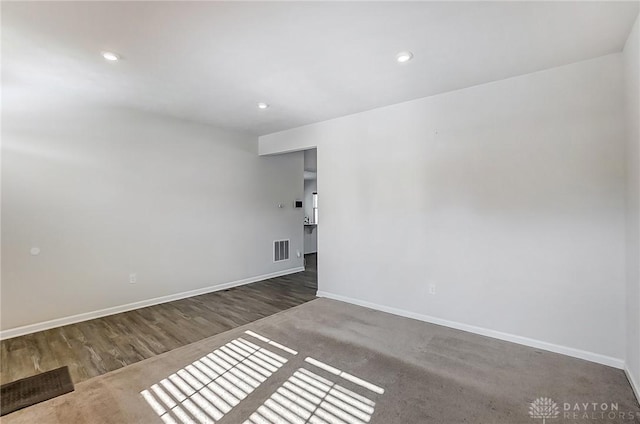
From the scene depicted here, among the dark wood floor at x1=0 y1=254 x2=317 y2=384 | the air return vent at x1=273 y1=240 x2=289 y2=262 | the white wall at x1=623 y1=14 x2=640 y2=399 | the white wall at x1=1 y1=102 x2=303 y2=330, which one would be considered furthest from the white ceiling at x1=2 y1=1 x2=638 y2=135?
the air return vent at x1=273 y1=240 x2=289 y2=262

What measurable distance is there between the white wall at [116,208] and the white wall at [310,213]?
3131mm

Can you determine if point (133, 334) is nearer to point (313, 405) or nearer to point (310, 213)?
point (313, 405)

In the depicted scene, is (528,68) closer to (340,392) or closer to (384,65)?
(384,65)

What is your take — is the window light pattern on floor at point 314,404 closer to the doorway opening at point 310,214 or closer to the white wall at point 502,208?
the white wall at point 502,208

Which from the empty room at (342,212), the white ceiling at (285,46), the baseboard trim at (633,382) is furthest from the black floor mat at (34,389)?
the baseboard trim at (633,382)

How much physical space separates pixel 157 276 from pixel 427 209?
12.7 feet

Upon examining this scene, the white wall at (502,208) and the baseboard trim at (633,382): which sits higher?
the white wall at (502,208)

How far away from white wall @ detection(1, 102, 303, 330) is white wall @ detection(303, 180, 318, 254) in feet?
10.3

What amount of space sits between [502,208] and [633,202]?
0.93 metres

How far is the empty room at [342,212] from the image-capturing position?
6.49 feet

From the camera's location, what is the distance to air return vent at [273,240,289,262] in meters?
5.76

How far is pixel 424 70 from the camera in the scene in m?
2.72

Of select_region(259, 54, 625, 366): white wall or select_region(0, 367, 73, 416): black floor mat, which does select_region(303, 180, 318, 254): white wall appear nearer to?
select_region(259, 54, 625, 366): white wall

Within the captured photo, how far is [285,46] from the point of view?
231 cm
